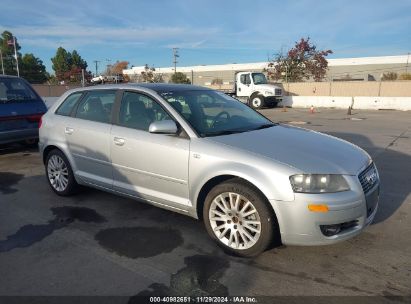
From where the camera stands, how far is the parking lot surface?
119 inches

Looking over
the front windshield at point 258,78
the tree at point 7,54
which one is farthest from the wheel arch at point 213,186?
the tree at point 7,54

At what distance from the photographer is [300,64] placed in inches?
1720

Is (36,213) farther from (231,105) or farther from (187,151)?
(231,105)

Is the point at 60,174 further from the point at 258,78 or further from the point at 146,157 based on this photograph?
the point at 258,78

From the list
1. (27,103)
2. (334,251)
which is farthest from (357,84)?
(334,251)

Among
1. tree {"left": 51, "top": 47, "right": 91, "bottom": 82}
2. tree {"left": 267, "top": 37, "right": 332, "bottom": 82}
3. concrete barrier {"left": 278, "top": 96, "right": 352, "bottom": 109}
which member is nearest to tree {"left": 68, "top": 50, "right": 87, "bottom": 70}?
tree {"left": 51, "top": 47, "right": 91, "bottom": 82}

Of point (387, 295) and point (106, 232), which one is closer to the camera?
point (387, 295)

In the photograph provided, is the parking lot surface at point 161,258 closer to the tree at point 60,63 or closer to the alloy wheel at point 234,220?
the alloy wheel at point 234,220

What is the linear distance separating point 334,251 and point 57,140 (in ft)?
12.6

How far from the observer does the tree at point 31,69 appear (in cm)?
6981

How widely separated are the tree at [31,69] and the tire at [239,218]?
7426 centimetres

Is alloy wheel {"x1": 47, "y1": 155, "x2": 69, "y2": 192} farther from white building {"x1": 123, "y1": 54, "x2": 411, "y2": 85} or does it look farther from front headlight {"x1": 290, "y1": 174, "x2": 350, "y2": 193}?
white building {"x1": 123, "y1": 54, "x2": 411, "y2": 85}

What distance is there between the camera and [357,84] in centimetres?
2841

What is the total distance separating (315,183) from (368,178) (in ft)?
2.38
